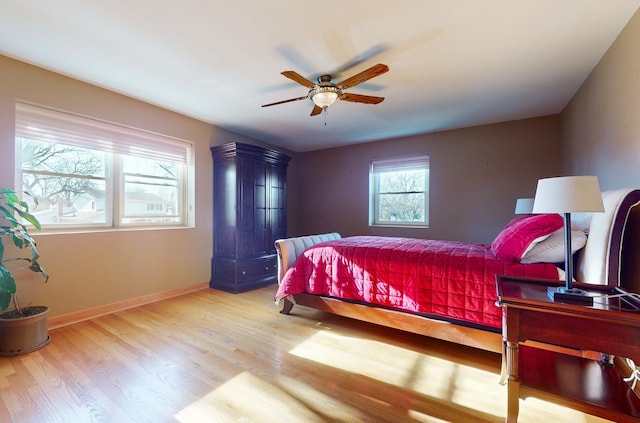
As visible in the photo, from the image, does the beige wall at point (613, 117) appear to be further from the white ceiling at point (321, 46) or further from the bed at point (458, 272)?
the bed at point (458, 272)

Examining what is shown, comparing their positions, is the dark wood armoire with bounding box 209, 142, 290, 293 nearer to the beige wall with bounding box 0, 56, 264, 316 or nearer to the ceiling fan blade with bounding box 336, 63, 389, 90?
the beige wall with bounding box 0, 56, 264, 316

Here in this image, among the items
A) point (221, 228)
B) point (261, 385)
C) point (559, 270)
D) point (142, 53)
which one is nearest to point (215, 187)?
point (221, 228)

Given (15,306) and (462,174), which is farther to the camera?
(462,174)

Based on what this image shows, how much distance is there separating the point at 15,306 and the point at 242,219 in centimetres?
225

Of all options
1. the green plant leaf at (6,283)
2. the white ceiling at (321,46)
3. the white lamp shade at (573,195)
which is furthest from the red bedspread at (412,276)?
the green plant leaf at (6,283)

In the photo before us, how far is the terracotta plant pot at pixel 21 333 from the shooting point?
2037mm

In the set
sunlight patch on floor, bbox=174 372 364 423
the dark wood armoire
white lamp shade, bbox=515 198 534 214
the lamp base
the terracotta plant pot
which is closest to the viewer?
the lamp base

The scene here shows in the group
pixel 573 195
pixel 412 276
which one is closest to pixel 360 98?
pixel 412 276

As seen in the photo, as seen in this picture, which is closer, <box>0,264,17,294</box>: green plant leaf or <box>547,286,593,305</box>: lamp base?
<box>547,286,593,305</box>: lamp base

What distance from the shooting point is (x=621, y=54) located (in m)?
1.92

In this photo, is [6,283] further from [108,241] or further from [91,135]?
[91,135]

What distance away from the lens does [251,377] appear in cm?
178

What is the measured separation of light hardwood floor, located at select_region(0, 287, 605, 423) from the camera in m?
1.48

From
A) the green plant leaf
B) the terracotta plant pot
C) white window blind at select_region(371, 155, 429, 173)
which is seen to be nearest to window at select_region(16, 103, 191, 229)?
the green plant leaf
